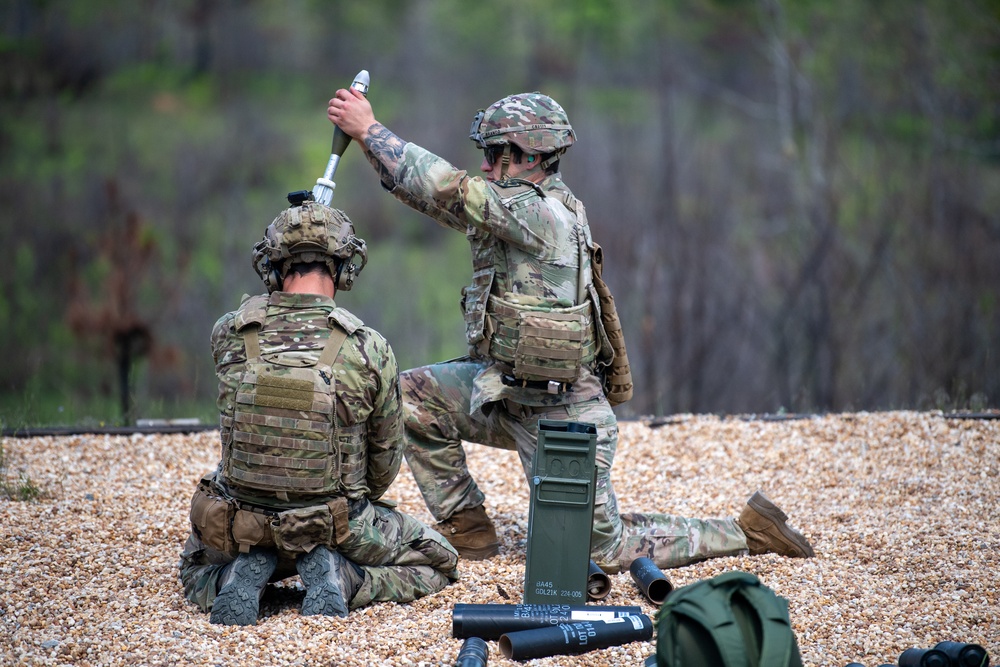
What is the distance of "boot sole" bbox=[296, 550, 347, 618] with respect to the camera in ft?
14.5

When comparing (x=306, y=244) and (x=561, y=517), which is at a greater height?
(x=306, y=244)

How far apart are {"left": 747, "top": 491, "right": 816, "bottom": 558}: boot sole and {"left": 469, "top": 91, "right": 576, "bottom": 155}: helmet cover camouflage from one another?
1.89 meters

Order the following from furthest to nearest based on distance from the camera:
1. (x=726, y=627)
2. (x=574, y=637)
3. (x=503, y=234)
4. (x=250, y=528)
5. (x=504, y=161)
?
(x=504, y=161)
(x=503, y=234)
(x=250, y=528)
(x=574, y=637)
(x=726, y=627)

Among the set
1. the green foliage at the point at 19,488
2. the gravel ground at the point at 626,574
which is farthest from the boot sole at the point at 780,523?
the green foliage at the point at 19,488

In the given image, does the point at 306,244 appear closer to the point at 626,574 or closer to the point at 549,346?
the point at 549,346

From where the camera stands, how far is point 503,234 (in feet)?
16.3

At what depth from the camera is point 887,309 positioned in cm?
1489

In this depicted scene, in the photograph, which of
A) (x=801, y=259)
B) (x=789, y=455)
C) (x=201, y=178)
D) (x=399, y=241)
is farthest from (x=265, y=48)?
(x=789, y=455)

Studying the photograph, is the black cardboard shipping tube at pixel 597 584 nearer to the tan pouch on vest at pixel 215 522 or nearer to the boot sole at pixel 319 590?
the boot sole at pixel 319 590

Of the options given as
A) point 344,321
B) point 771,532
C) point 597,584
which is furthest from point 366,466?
point 771,532

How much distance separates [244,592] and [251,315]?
108cm

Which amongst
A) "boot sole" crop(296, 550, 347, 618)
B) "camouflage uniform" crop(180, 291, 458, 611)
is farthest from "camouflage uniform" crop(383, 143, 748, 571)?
"boot sole" crop(296, 550, 347, 618)

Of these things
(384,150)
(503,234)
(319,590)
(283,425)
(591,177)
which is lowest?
(319,590)

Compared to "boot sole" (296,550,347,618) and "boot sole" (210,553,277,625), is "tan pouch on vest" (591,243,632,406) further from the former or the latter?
"boot sole" (210,553,277,625)
